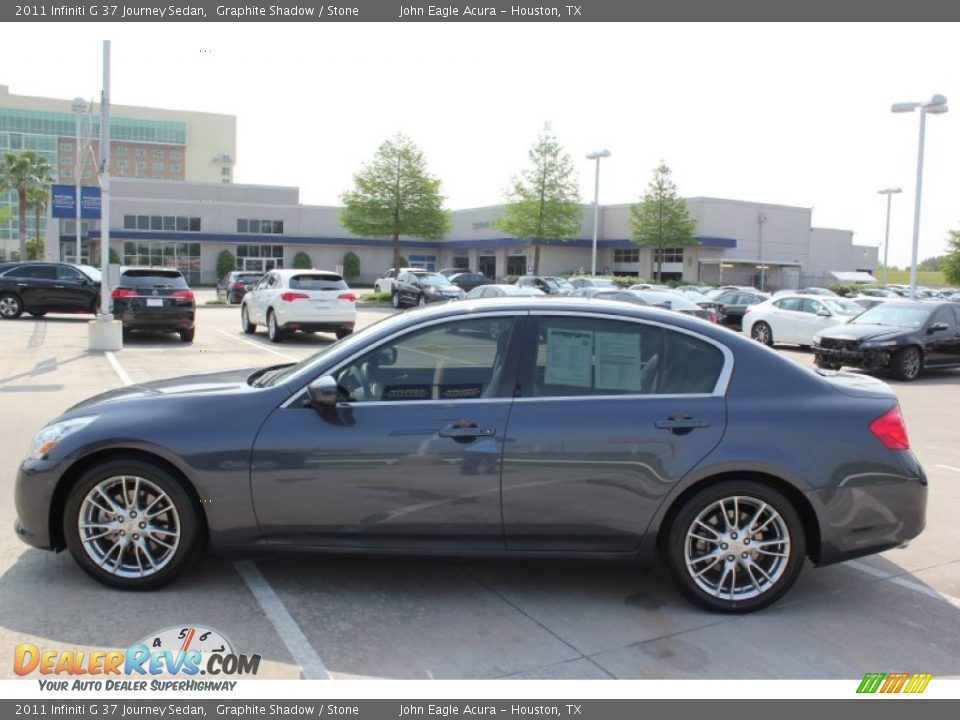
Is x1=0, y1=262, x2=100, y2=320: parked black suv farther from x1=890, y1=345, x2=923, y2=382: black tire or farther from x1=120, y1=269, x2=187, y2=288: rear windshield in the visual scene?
x1=890, y1=345, x2=923, y2=382: black tire

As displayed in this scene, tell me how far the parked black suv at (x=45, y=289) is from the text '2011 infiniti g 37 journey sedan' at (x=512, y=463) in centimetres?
2000

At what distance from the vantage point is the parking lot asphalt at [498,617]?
3691 millimetres

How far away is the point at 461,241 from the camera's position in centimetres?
6931

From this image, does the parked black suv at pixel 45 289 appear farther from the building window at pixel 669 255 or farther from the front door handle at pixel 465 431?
the building window at pixel 669 255

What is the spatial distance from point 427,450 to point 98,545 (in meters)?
1.86

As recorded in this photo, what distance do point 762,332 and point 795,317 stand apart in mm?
1118

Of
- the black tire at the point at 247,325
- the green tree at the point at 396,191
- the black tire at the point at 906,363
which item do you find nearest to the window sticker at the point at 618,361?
the black tire at the point at 906,363

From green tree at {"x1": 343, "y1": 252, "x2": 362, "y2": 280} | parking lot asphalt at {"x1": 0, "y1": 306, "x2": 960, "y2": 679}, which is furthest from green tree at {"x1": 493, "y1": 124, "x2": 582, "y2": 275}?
parking lot asphalt at {"x1": 0, "y1": 306, "x2": 960, "y2": 679}

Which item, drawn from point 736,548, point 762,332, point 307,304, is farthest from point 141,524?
point 762,332

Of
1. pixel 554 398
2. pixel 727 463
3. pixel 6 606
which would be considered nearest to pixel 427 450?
pixel 554 398

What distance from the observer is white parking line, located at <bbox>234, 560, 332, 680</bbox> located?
3.58 metres

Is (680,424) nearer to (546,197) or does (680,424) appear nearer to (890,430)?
(890,430)

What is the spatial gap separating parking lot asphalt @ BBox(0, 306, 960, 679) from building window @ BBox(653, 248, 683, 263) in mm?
55217

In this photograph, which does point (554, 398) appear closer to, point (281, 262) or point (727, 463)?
point (727, 463)
